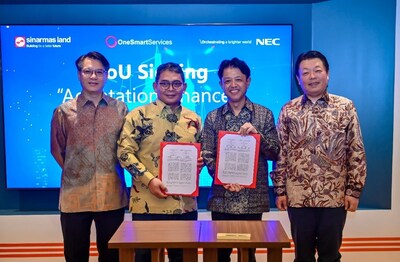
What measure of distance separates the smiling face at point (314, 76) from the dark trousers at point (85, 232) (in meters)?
1.37

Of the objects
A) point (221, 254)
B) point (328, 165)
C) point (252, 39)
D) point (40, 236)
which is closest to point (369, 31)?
point (252, 39)

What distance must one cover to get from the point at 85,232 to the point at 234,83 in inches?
50.6

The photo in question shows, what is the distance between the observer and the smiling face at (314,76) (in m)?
2.43

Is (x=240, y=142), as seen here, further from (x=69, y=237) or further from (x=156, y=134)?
(x=69, y=237)

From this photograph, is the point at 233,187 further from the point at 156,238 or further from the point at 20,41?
the point at 20,41

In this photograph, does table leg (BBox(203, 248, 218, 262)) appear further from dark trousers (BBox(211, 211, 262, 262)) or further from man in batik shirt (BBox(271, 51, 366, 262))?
man in batik shirt (BBox(271, 51, 366, 262))

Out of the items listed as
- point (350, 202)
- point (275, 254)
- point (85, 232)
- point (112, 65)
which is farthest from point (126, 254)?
point (112, 65)

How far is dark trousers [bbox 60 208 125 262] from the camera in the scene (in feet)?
8.46

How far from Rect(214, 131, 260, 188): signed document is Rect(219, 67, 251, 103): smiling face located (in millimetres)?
231

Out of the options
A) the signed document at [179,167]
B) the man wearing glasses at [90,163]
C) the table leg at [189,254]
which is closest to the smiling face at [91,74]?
the man wearing glasses at [90,163]

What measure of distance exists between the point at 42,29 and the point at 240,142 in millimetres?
1925

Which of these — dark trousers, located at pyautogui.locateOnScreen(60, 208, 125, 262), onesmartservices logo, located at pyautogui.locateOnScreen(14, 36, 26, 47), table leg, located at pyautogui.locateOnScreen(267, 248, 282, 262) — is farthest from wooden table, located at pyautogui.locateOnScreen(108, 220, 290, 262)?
onesmartservices logo, located at pyautogui.locateOnScreen(14, 36, 26, 47)

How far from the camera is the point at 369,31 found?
3438 mm

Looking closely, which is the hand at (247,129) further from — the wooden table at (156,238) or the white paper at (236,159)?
the wooden table at (156,238)
